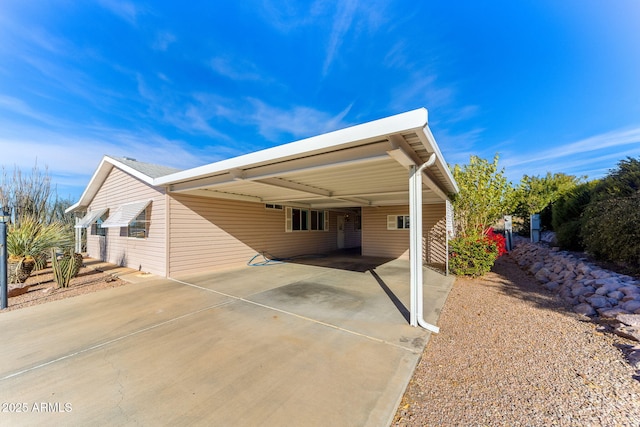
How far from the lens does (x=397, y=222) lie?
10914 mm

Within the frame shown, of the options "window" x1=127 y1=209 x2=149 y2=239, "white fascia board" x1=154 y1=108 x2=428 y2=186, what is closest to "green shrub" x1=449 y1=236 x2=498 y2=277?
"white fascia board" x1=154 y1=108 x2=428 y2=186

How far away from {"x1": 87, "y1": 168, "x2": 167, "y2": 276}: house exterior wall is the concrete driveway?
2.19 meters

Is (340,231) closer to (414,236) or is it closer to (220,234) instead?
(220,234)

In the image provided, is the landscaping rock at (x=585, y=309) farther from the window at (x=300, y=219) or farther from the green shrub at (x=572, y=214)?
the window at (x=300, y=219)

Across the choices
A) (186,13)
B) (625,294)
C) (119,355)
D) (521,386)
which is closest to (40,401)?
(119,355)

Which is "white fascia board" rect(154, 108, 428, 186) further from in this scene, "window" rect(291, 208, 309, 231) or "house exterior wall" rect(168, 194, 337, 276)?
"window" rect(291, 208, 309, 231)

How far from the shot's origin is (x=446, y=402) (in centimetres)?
217

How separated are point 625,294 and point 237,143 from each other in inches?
769

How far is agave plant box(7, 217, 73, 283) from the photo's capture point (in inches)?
245

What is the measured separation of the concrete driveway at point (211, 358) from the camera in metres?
2.08

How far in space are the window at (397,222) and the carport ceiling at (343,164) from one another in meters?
3.20

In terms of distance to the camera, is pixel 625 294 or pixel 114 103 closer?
pixel 625 294

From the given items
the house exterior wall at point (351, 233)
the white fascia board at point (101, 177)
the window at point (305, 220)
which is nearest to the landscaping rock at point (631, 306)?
the window at point (305, 220)

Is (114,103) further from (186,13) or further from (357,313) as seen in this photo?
(357,313)
